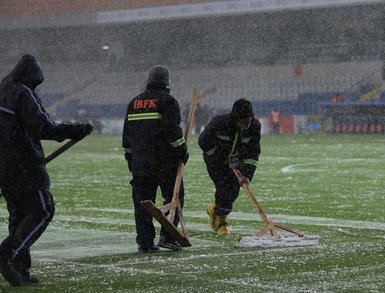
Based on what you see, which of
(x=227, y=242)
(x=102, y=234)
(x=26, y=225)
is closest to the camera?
(x=26, y=225)

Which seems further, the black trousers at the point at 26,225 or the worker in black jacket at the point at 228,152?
the worker in black jacket at the point at 228,152

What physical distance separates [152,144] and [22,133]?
2.11 metres

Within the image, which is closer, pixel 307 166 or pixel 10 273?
pixel 10 273

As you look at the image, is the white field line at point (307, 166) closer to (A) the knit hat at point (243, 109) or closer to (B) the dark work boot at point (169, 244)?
(A) the knit hat at point (243, 109)

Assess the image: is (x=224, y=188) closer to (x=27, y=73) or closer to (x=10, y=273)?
(x=27, y=73)

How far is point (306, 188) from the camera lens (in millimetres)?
17719

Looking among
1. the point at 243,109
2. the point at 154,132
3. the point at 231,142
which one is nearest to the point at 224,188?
the point at 231,142

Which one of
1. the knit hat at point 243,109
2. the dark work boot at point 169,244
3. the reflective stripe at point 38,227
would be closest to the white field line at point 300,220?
the knit hat at point 243,109

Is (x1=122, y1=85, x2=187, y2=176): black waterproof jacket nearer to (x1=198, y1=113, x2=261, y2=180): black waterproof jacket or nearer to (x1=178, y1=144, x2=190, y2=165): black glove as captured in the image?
(x1=178, y1=144, x2=190, y2=165): black glove

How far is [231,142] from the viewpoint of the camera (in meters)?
11.0

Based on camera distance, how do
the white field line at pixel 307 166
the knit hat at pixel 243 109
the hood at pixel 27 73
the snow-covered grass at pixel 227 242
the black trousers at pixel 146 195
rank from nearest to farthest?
the snow-covered grass at pixel 227 242 → the hood at pixel 27 73 → the black trousers at pixel 146 195 → the knit hat at pixel 243 109 → the white field line at pixel 307 166

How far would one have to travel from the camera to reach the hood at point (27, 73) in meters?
7.99

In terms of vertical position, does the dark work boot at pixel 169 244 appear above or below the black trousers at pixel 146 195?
below

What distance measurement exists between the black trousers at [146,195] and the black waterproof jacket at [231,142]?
109cm
